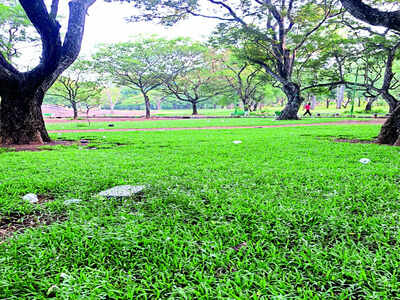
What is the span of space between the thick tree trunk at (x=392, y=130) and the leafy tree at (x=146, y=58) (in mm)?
21761

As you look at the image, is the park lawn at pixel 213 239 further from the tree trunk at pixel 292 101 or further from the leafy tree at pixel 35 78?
the tree trunk at pixel 292 101

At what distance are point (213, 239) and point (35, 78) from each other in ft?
18.5

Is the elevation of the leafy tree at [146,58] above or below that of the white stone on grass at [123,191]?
above

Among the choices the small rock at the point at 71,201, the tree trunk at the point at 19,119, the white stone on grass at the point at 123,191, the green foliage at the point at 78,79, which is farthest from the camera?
the green foliage at the point at 78,79

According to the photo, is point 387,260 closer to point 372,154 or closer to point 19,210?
point 19,210

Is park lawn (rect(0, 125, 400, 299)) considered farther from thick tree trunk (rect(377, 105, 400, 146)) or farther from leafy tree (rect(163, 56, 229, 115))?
leafy tree (rect(163, 56, 229, 115))

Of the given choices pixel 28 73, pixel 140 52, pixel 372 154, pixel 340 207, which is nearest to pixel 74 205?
pixel 340 207

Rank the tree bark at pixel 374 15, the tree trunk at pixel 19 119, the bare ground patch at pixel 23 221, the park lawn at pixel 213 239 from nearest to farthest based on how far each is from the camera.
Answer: the park lawn at pixel 213 239, the bare ground patch at pixel 23 221, the tree bark at pixel 374 15, the tree trunk at pixel 19 119

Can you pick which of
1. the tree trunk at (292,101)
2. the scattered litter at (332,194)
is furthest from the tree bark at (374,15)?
the tree trunk at (292,101)

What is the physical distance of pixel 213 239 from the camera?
1398 mm

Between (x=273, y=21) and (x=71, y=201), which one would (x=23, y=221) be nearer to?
(x=71, y=201)

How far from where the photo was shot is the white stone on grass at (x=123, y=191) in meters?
2.14

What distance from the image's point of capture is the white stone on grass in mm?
2145

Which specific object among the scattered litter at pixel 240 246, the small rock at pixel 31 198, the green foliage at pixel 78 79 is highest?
the green foliage at pixel 78 79
